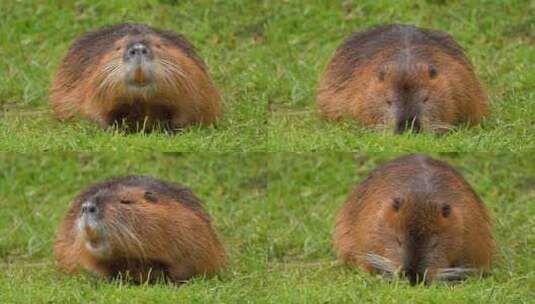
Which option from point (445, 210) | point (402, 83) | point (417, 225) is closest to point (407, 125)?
point (402, 83)

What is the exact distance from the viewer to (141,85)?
1023 centimetres

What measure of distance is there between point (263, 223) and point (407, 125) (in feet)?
5.50

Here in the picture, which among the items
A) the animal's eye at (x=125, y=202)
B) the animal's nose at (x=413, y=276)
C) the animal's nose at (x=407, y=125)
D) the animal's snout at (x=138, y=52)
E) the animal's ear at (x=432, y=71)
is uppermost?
the animal's snout at (x=138, y=52)

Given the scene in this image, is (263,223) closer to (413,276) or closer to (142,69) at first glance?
(142,69)

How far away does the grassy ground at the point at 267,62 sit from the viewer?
10.7 m

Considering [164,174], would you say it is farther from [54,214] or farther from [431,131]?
[431,131]

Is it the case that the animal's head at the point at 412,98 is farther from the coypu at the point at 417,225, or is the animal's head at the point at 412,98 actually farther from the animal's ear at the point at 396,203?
the animal's ear at the point at 396,203

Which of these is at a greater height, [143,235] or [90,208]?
[90,208]

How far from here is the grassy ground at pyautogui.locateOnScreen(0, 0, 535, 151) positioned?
1071cm

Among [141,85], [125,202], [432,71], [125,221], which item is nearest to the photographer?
[125,221]

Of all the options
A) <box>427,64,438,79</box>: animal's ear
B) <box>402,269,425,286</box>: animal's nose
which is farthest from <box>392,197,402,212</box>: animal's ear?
<box>427,64,438,79</box>: animal's ear

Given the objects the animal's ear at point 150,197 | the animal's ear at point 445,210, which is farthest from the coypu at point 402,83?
the animal's ear at point 150,197

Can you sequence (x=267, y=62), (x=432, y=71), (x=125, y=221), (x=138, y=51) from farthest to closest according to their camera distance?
(x=267, y=62), (x=432, y=71), (x=138, y=51), (x=125, y=221)

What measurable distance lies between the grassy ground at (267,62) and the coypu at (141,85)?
0.45 ft
